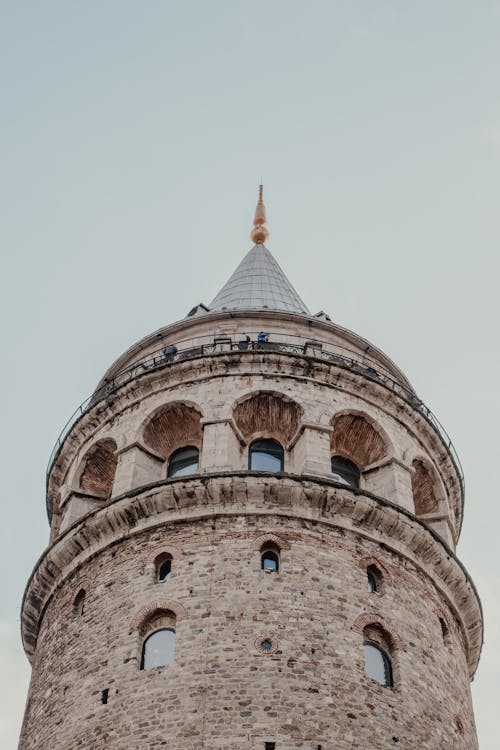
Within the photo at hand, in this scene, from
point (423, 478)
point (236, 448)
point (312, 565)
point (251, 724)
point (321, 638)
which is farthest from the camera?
point (423, 478)

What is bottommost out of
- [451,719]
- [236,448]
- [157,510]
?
[451,719]

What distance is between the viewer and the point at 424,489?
27.8 metres

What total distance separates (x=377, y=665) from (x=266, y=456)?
248 inches

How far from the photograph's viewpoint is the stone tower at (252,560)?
19.7 m

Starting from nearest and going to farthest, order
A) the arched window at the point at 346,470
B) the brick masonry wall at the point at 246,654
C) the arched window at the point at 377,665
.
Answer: the brick masonry wall at the point at 246,654, the arched window at the point at 377,665, the arched window at the point at 346,470

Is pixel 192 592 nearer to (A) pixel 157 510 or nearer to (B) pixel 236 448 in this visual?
(A) pixel 157 510

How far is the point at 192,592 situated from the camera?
21266 mm

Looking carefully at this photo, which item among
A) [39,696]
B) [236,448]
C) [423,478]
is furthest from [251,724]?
[423,478]

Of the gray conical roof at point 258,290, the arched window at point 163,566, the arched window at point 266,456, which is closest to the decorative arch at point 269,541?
the arched window at point 163,566

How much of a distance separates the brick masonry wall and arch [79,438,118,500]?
365 centimetres

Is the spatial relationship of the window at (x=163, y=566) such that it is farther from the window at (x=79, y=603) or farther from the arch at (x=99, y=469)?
the arch at (x=99, y=469)

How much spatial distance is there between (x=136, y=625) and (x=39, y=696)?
2.70 m

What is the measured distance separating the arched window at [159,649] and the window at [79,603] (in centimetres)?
221

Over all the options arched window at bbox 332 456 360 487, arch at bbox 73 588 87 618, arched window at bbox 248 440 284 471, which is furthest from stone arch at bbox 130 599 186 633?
arched window at bbox 332 456 360 487
